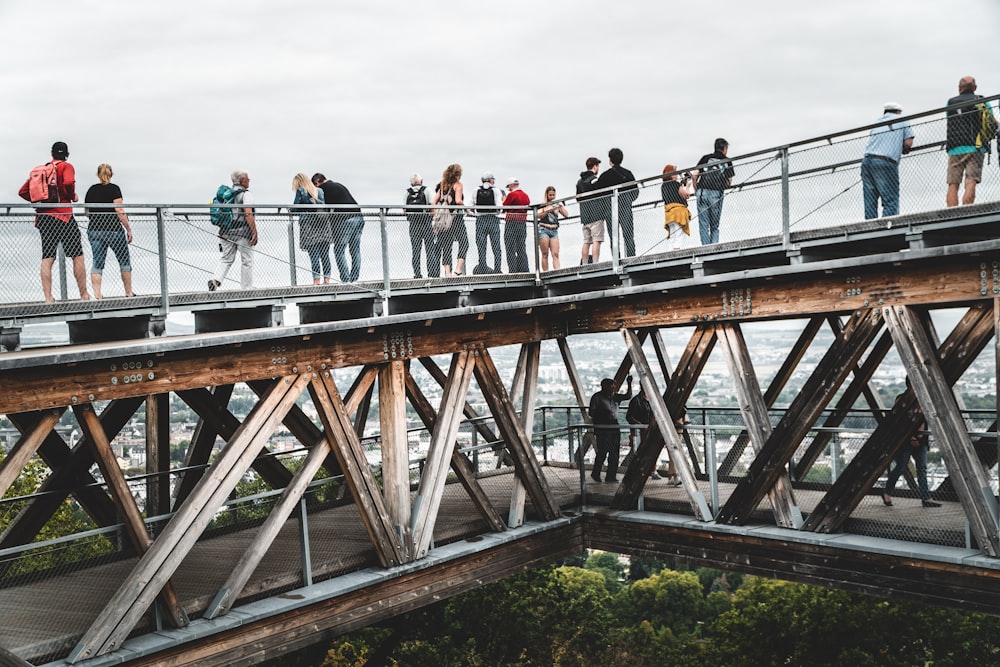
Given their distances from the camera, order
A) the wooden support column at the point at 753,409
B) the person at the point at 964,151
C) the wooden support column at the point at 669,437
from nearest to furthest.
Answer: the person at the point at 964,151
the wooden support column at the point at 753,409
the wooden support column at the point at 669,437

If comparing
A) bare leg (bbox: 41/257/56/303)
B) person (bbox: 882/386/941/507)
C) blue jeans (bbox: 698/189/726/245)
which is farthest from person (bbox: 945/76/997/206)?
bare leg (bbox: 41/257/56/303)

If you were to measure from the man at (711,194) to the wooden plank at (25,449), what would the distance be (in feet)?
31.2

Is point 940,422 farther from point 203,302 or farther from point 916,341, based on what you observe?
point 203,302

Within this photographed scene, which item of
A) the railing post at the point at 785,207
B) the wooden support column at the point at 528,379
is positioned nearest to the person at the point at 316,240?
the wooden support column at the point at 528,379

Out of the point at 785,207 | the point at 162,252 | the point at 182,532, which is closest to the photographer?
the point at 182,532

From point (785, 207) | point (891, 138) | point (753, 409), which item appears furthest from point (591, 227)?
point (891, 138)

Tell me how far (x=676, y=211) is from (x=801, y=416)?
12.5 feet

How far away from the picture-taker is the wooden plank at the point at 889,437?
12.5 m

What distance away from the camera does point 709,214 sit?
1541 centimetres

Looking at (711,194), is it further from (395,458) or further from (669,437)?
(395,458)

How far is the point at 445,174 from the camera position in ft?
55.8

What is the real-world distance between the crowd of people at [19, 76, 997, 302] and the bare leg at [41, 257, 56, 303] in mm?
11

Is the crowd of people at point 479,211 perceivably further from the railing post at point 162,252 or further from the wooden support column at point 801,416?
the wooden support column at point 801,416

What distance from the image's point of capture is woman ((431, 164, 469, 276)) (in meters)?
16.2
